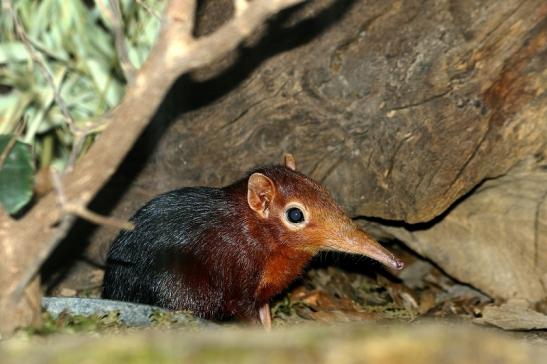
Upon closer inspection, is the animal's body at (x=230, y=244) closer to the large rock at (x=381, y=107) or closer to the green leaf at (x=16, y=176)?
the large rock at (x=381, y=107)

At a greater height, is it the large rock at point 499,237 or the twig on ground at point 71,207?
the large rock at point 499,237

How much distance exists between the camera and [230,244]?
5.99 m

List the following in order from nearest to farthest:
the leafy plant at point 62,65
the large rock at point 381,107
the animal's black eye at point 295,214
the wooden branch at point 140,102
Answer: the wooden branch at point 140,102 < the large rock at point 381,107 < the animal's black eye at point 295,214 < the leafy plant at point 62,65

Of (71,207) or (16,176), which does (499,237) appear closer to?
(16,176)

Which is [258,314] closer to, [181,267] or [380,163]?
[181,267]

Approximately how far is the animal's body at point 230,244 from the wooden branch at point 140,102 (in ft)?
5.78

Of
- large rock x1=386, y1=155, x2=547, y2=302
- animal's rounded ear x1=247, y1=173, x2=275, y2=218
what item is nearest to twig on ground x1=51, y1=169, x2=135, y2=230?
animal's rounded ear x1=247, y1=173, x2=275, y2=218

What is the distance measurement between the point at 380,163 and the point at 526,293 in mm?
1557

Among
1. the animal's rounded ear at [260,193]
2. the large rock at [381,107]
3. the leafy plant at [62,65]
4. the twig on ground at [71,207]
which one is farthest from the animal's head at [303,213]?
the twig on ground at [71,207]

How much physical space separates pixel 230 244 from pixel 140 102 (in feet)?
7.32

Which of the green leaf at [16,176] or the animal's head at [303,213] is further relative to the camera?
the animal's head at [303,213]

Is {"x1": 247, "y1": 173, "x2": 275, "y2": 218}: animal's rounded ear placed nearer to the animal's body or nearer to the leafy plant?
the animal's body

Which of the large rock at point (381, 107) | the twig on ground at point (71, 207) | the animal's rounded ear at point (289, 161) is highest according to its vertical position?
the large rock at point (381, 107)

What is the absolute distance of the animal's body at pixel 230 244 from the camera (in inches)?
230
